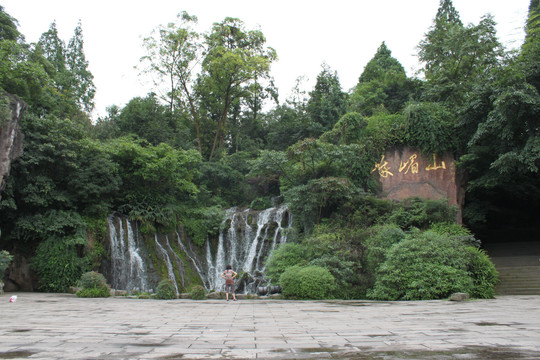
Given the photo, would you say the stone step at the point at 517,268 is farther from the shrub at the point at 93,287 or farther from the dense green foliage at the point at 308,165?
the shrub at the point at 93,287

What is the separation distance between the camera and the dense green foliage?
13328 millimetres

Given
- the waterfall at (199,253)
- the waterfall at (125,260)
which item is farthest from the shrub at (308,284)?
the waterfall at (125,260)

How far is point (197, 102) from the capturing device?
30.7m

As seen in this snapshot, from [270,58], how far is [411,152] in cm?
1543

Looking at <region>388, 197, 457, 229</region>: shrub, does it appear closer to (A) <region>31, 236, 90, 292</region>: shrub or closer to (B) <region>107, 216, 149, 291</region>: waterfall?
(B) <region>107, 216, 149, 291</region>: waterfall

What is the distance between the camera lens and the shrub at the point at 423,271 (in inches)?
404

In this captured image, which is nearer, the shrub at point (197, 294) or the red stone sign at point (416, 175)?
the shrub at point (197, 294)

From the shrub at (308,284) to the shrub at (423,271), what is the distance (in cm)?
138

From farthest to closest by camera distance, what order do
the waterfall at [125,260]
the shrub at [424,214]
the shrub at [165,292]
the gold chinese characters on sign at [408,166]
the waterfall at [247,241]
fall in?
the gold chinese characters on sign at [408,166], the waterfall at [247,241], the shrub at [424,214], the waterfall at [125,260], the shrub at [165,292]

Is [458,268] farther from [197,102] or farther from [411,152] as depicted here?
[197,102]

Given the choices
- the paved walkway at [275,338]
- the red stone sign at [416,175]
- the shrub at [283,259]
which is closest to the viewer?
the paved walkway at [275,338]

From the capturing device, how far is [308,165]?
18.3m

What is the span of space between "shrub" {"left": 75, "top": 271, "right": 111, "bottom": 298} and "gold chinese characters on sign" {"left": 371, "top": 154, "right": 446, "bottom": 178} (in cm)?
1395

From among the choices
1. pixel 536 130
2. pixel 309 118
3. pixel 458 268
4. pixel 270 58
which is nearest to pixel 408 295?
pixel 458 268
